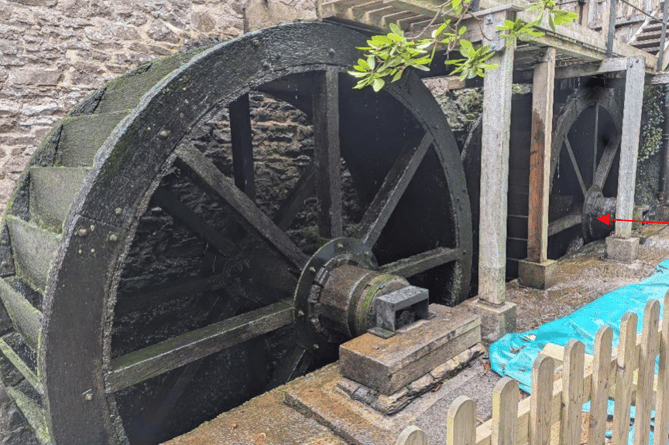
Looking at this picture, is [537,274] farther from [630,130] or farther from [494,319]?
[630,130]

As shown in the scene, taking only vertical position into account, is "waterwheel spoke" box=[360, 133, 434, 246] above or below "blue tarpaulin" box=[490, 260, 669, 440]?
above

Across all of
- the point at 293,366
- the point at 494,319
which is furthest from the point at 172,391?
the point at 494,319

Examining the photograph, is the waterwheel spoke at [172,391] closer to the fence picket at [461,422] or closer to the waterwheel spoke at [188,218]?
the waterwheel spoke at [188,218]

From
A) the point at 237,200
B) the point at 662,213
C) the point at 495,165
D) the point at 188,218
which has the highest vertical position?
the point at 495,165

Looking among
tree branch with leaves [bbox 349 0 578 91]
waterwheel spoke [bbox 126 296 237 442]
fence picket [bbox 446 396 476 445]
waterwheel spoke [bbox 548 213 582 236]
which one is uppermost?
tree branch with leaves [bbox 349 0 578 91]

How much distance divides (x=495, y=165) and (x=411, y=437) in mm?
2492

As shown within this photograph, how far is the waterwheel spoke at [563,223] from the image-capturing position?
613cm

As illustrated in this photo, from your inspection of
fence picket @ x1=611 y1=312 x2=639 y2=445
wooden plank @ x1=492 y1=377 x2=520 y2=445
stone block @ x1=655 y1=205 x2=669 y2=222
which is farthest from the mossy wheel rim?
stone block @ x1=655 y1=205 x2=669 y2=222

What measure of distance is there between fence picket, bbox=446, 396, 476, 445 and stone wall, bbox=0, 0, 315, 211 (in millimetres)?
3425

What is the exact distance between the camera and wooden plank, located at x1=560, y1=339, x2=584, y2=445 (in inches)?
59.7

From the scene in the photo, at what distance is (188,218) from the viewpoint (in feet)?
12.8

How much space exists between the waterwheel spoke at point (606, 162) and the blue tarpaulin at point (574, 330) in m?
3.07

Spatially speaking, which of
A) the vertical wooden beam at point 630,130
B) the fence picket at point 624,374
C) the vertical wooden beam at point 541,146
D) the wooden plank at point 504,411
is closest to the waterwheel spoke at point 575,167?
the vertical wooden beam at point 630,130

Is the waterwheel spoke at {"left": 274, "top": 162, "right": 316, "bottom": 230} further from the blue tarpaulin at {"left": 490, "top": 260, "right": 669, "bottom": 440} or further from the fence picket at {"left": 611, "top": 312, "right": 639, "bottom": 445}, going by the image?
the fence picket at {"left": 611, "top": 312, "right": 639, "bottom": 445}
